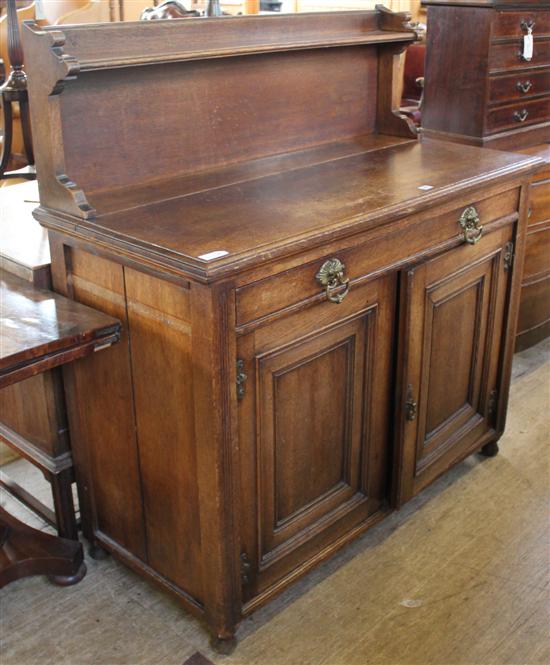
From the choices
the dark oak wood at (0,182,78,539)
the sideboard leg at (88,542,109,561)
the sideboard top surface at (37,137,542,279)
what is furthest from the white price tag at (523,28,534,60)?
the sideboard leg at (88,542,109,561)

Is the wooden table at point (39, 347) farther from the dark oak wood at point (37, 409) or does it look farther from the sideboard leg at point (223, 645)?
the sideboard leg at point (223, 645)

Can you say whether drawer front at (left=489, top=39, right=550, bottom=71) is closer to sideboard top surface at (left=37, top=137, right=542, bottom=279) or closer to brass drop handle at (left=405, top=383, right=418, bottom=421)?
sideboard top surface at (left=37, top=137, right=542, bottom=279)

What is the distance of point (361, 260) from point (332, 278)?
115mm

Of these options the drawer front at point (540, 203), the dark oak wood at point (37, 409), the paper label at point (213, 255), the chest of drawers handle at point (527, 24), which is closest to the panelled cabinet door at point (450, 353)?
the paper label at point (213, 255)

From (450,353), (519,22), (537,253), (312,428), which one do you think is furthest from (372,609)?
(519,22)

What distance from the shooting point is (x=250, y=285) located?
1515 mm

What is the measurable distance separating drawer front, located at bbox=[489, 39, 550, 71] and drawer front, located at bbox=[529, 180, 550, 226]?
0.43 m

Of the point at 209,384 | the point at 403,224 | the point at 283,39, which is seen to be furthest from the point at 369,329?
the point at 283,39

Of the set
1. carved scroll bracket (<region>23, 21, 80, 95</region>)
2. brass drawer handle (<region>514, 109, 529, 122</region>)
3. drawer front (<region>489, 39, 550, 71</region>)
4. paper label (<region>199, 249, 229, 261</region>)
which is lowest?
paper label (<region>199, 249, 229, 261</region>)

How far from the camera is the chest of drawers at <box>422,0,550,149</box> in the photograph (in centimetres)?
271

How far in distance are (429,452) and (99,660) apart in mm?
1035

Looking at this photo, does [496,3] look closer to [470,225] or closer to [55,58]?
[470,225]

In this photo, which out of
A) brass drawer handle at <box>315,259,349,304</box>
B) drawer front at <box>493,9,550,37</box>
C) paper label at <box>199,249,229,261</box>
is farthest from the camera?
drawer front at <box>493,9,550,37</box>

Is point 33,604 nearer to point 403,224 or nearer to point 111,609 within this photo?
point 111,609
